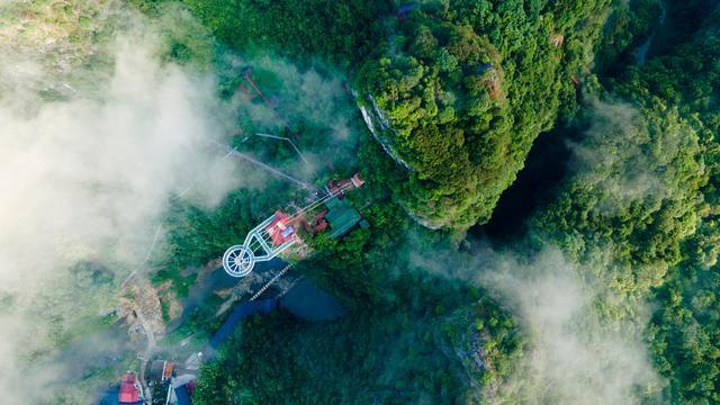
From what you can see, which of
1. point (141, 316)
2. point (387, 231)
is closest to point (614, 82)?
point (387, 231)

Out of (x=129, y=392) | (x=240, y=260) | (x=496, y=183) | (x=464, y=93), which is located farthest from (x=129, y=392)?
(x=464, y=93)

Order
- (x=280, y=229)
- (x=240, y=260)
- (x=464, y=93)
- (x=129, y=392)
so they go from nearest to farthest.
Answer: (x=464, y=93), (x=280, y=229), (x=240, y=260), (x=129, y=392)

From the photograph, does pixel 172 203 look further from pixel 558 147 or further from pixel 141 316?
pixel 558 147

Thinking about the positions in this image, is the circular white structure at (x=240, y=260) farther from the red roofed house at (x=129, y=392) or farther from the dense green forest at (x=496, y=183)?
the red roofed house at (x=129, y=392)

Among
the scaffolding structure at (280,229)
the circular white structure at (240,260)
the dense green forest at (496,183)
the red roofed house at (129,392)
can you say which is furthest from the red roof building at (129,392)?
the scaffolding structure at (280,229)

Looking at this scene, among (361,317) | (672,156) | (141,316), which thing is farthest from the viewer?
(141,316)

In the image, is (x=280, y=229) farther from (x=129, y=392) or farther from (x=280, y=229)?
(x=129, y=392)

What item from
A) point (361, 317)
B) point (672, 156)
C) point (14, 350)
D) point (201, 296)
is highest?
point (672, 156)

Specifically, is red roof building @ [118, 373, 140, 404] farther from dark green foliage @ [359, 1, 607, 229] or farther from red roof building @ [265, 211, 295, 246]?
dark green foliage @ [359, 1, 607, 229]
